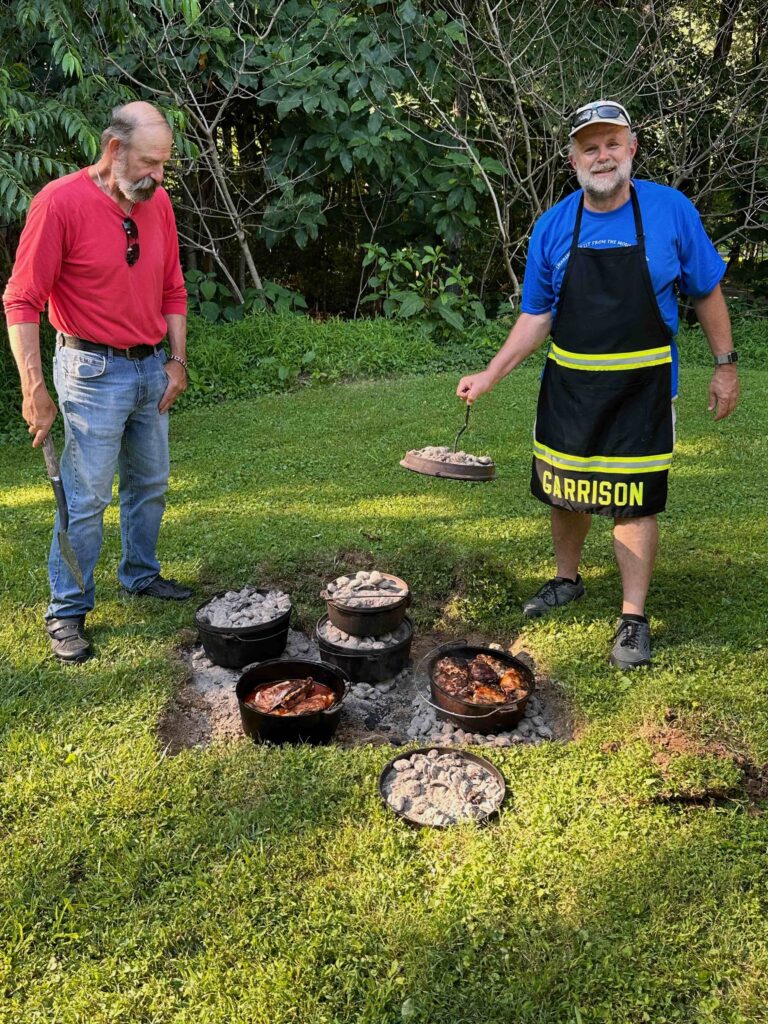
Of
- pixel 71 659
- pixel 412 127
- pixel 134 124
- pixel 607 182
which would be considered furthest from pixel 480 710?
pixel 412 127

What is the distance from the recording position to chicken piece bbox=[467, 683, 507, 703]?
3277 mm

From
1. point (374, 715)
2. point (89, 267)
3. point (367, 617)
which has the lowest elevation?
point (374, 715)

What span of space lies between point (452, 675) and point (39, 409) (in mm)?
1929

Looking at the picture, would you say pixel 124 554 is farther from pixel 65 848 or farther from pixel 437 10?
pixel 437 10

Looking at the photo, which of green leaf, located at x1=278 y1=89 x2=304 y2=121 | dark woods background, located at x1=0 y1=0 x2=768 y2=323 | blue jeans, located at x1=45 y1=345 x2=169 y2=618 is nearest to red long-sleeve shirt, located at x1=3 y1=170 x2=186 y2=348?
blue jeans, located at x1=45 y1=345 x2=169 y2=618

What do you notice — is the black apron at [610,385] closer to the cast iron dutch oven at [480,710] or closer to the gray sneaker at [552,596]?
the gray sneaker at [552,596]

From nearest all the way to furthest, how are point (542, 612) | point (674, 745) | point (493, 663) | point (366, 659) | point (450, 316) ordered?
point (674, 745)
point (493, 663)
point (366, 659)
point (542, 612)
point (450, 316)

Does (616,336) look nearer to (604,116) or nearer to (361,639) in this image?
(604,116)

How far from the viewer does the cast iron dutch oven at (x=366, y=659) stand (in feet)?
11.9

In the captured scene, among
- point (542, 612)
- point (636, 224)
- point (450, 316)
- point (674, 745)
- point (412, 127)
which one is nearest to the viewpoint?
point (674, 745)

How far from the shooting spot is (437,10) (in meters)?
8.96

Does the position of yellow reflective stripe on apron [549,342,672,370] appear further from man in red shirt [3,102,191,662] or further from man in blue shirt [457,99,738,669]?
man in red shirt [3,102,191,662]

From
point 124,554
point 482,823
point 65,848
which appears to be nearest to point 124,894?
point 65,848

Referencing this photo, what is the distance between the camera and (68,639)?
11.9ft
